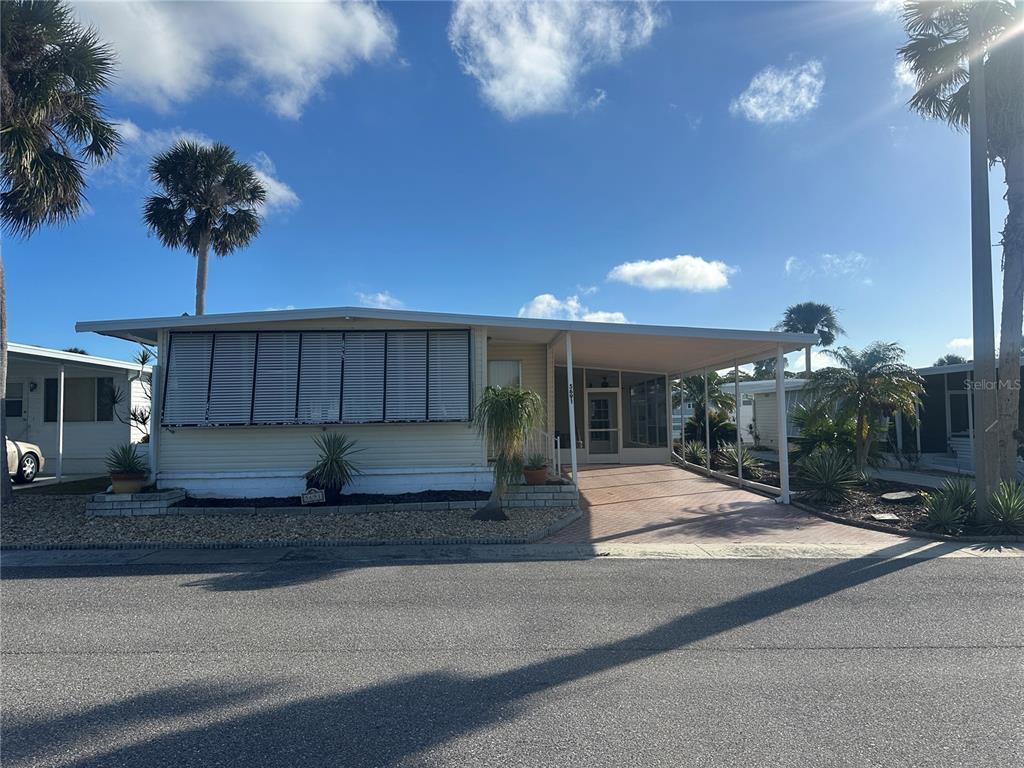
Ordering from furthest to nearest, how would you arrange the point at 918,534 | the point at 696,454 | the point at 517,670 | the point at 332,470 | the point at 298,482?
the point at 696,454
the point at 298,482
the point at 332,470
the point at 918,534
the point at 517,670

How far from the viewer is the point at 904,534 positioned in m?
8.88

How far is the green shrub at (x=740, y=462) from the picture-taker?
14.6 metres

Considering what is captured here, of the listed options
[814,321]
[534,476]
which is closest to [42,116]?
[534,476]

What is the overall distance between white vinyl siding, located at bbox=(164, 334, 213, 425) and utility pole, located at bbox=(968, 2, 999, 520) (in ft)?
42.3

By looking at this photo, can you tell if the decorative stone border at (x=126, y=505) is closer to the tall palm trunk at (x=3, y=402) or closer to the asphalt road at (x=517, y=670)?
the tall palm trunk at (x=3, y=402)

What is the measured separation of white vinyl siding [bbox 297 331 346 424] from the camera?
35.9 ft

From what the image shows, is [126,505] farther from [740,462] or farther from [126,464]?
[740,462]

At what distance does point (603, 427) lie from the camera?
1791 centimetres

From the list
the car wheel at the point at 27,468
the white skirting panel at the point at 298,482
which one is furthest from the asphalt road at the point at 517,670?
the car wheel at the point at 27,468

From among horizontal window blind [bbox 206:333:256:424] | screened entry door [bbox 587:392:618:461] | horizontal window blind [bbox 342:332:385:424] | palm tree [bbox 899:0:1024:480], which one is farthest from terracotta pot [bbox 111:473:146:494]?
palm tree [bbox 899:0:1024:480]

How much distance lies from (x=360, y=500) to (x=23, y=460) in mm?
9793

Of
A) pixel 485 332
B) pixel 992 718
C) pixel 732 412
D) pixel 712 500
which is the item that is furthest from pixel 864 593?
pixel 732 412

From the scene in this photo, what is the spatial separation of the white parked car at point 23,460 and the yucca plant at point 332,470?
8641 mm

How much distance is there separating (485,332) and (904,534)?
748 cm
